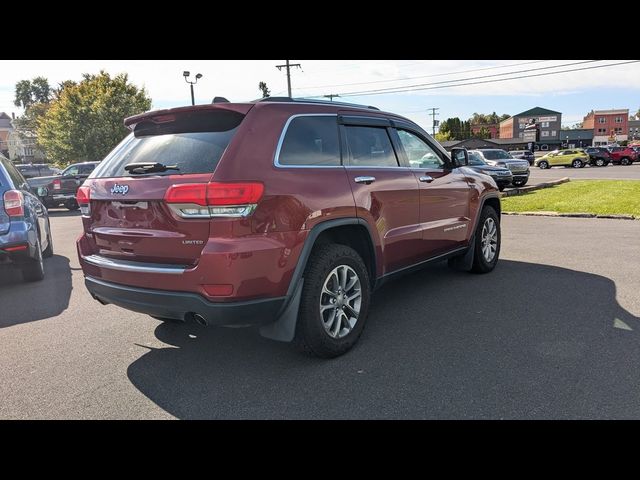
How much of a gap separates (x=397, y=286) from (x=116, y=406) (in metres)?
3.47

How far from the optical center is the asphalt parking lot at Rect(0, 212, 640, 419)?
2.96m

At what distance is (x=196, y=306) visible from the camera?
301cm

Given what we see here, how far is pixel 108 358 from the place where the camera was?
12.5ft

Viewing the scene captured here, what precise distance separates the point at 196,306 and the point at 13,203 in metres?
4.20

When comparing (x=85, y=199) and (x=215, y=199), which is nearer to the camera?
(x=215, y=199)

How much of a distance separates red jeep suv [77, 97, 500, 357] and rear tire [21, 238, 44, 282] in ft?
10.3

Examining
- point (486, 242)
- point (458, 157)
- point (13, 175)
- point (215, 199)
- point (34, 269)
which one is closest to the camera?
point (215, 199)

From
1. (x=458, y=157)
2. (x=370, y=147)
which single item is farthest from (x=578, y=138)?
(x=370, y=147)

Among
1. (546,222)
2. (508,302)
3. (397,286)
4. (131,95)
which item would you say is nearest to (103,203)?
(397,286)

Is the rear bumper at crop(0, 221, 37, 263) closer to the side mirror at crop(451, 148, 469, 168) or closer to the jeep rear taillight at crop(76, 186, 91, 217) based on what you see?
the jeep rear taillight at crop(76, 186, 91, 217)

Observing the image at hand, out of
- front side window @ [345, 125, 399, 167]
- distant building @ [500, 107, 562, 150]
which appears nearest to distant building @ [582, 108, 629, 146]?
distant building @ [500, 107, 562, 150]

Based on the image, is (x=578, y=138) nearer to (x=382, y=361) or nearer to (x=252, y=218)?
(x=382, y=361)

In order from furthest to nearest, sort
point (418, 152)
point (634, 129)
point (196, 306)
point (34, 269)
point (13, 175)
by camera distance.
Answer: point (634, 129) → point (13, 175) → point (34, 269) → point (418, 152) → point (196, 306)

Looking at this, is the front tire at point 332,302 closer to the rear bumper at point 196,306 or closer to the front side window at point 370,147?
the rear bumper at point 196,306
